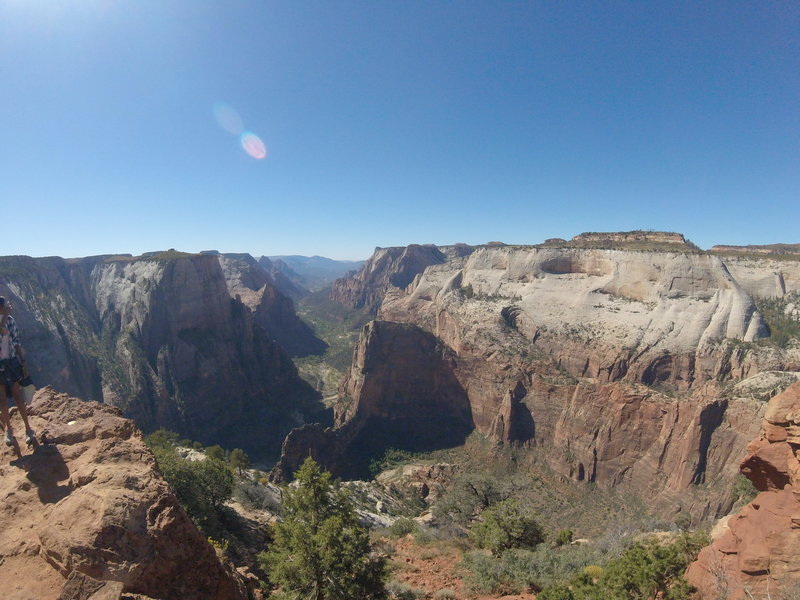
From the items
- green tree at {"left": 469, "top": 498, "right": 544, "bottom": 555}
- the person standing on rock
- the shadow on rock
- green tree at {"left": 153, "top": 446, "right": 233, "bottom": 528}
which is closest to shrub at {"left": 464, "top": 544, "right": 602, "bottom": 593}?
green tree at {"left": 469, "top": 498, "right": 544, "bottom": 555}

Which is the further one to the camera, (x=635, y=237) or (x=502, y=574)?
(x=635, y=237)

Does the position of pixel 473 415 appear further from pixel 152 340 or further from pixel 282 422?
pixel 152 340

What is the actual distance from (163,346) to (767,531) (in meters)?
86.2

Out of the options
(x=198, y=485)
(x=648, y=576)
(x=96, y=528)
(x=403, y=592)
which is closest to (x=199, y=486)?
(x=198, y=485)

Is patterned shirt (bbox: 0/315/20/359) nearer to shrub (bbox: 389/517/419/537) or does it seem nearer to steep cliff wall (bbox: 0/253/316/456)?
shrub (bbox: 389/517/419/537)

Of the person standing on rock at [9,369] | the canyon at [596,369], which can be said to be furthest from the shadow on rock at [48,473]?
the canyon at [596,369]

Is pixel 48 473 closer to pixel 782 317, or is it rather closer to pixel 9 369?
pixel 9 369

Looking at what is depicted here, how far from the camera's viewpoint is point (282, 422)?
78.2 meters

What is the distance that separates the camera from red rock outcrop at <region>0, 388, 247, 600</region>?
20.0ft

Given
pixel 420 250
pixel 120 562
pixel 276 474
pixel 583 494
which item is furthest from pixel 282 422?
pixel 420 250

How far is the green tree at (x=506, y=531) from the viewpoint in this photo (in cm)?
1998

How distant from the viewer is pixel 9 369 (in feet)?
29.7

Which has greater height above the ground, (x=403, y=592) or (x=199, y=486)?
(x=199, y=486)

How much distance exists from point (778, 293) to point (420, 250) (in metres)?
143
